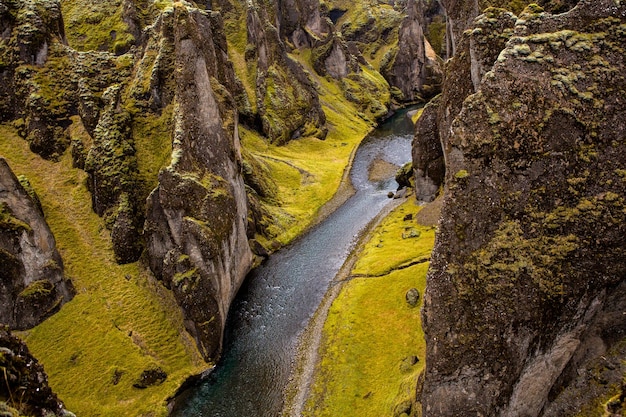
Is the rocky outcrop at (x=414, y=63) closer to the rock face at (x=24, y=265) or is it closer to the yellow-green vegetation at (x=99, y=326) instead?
the yellow-green vegetation at (x=99, y=326)

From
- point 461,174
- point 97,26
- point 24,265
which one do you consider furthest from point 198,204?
point 97,26

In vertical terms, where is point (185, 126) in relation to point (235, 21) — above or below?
below

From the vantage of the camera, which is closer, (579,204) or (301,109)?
(579,204)

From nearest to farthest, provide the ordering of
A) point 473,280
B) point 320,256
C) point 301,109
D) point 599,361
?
point 599,361
point 473,280
point 320,256
point 301,109

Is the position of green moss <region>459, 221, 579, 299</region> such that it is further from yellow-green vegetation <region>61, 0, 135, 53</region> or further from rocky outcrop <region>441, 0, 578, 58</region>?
yellow-green vegetation <region>61, 0, 135, 53</region>

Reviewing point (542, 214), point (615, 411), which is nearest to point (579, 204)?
point (542, 214)

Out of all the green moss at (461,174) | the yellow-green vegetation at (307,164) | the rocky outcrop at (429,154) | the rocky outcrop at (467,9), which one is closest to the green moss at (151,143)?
the yellow-green vegetation at (307,164)

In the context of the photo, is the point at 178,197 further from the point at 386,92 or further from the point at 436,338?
the point at 386,92
